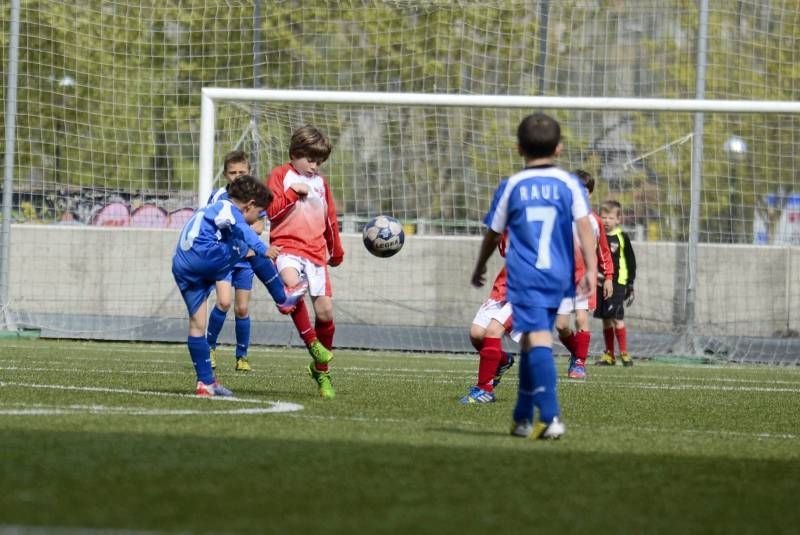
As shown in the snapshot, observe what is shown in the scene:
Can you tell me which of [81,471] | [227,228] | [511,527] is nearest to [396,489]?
[511,527]

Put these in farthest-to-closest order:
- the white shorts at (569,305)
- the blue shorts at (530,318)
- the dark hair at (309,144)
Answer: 1. the white shorts at (569,305)
2. the dark hair at (309,144)
3. the blue shorts at (530,318)

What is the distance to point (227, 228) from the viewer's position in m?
7.84

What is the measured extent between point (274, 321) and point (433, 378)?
674 cm

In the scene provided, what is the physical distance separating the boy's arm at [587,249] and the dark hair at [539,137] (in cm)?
36

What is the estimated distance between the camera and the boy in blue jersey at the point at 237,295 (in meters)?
10.5

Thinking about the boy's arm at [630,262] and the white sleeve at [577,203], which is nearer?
the white sleeve at [577,203]

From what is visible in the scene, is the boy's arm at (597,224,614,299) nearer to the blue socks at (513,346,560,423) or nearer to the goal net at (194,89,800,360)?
the goal net at (194,89,800,360)

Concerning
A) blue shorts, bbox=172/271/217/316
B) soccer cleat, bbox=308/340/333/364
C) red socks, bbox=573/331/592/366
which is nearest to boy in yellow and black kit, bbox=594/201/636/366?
red socks, bbox=573/331/592/366

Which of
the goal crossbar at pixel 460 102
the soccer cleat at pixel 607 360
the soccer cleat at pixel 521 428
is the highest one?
the goal crossbar at pixel 460 102

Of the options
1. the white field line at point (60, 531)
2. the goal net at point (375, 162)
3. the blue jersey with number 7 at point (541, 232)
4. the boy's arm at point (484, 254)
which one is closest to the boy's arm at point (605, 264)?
the goal net at point (375, 162)

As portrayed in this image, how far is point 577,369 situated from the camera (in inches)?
459

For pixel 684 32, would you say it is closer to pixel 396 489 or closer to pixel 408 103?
A: pixel 408 103

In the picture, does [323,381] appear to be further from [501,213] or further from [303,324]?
[501,213]

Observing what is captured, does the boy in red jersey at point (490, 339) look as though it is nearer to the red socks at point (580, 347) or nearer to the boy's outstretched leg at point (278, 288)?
the boy's outstretched leg at point (278, 288)
